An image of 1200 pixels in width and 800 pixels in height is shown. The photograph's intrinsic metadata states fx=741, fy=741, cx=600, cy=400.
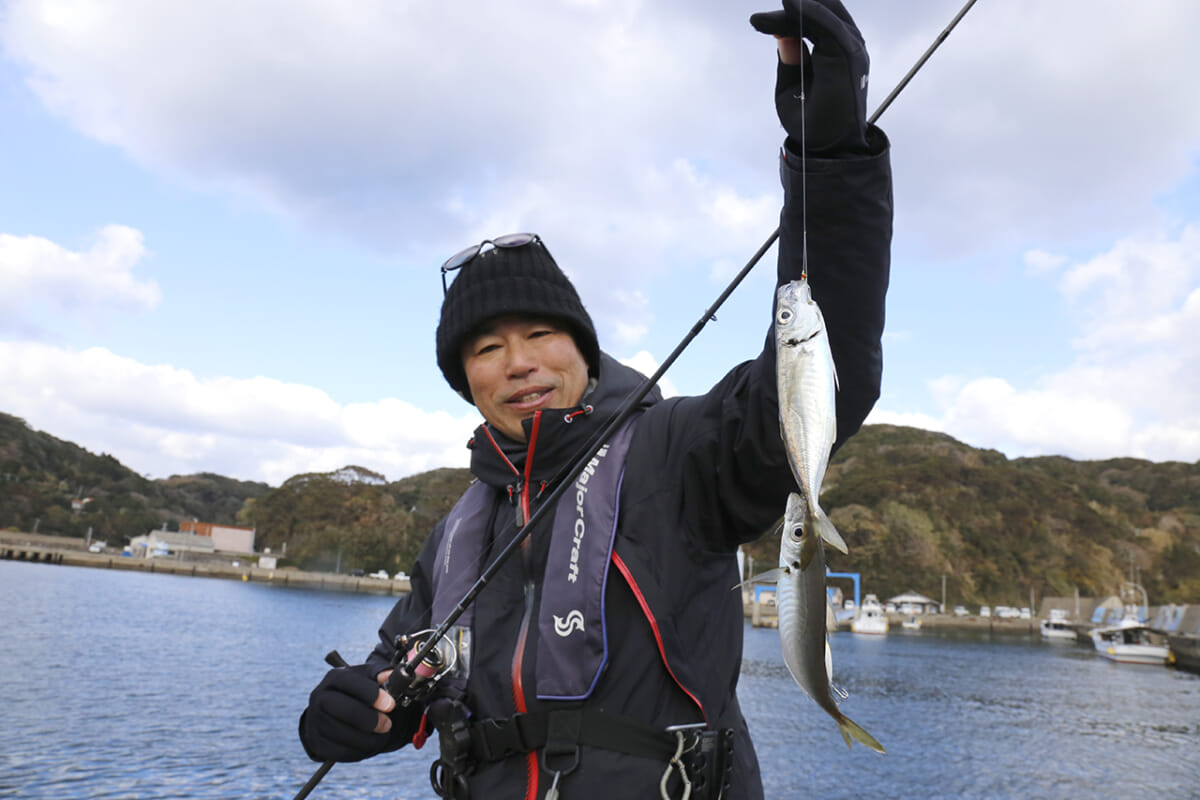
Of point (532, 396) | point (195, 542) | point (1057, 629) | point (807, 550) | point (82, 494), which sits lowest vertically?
point (1057, 629)

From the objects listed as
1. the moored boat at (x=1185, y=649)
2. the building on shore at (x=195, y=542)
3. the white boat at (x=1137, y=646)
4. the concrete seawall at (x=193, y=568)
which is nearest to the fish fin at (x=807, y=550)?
the moored boat at (x=1185, y=649)

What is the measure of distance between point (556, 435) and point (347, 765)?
18413 millimetres

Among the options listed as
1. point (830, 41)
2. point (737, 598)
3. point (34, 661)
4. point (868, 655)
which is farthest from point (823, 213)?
point (868, 655)

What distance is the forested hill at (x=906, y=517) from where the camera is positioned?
101375 mm

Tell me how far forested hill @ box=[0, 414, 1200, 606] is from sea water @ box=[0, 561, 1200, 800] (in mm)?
53996

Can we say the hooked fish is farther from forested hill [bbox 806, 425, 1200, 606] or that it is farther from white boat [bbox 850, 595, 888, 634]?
forested hill [bbox 806, 425, 1200, 606]

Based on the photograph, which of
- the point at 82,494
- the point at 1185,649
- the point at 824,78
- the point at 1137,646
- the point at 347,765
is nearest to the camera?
the point at 824,78

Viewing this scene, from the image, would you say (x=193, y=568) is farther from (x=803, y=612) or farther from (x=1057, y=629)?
(x=803, y=612)

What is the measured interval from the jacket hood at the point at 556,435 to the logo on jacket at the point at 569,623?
1.74 ft

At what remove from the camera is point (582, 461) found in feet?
7.63

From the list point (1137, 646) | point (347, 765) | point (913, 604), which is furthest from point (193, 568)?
point (1137, 646)

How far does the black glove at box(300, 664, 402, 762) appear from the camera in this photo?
2592 mm

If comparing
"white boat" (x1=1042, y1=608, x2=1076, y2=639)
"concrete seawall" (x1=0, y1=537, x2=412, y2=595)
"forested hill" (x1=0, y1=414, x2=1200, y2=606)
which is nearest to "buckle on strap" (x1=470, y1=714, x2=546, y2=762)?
"forested hill" (x1=0, y1=414, x2=1200, y2=606)

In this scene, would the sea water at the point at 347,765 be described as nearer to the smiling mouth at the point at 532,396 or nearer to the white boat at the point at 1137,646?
the white boat at the point at 1137,646
